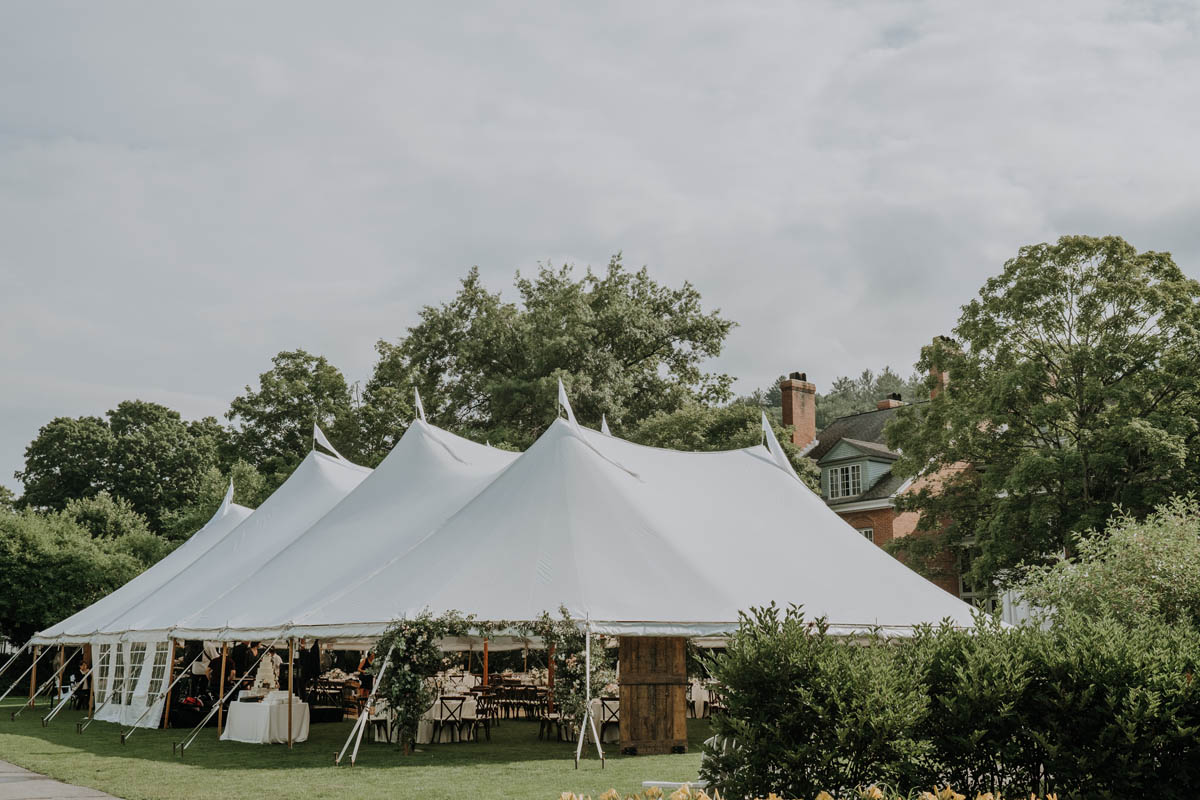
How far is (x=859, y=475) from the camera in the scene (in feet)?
118

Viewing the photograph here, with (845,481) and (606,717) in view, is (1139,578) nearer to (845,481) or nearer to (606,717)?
(606,717)

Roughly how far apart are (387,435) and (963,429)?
18.6m

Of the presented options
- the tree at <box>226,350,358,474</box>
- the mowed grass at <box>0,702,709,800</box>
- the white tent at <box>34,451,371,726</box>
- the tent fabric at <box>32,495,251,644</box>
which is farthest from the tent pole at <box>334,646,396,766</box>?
the tree at <box>226,350,358,474</box>

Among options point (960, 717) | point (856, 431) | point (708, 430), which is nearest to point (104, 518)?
point (708, 430)

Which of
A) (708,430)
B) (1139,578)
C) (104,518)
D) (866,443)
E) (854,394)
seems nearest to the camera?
(1139,578)

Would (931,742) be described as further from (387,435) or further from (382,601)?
Answer: (387,435)

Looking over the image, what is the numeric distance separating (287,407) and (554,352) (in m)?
9.60

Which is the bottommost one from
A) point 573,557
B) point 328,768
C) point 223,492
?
point 328,768

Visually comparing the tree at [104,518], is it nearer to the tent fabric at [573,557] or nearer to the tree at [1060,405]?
the tent fabric at [573,557]

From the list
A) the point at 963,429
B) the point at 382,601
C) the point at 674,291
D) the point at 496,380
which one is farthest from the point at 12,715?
the point at 674,291

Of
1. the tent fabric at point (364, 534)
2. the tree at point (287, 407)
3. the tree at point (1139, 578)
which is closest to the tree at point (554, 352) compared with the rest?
the tree at point (287, 407)

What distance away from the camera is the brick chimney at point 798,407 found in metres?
37.2

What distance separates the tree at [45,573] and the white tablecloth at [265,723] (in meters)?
17.0

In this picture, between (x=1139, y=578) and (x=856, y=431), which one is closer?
(x=1139, y=578)
